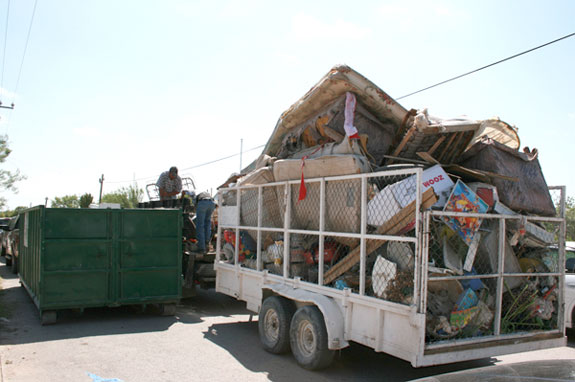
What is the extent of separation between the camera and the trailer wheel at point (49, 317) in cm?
749

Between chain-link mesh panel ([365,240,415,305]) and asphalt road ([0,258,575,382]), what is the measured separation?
3.82 ft

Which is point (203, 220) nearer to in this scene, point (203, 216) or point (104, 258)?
point (203, 216)

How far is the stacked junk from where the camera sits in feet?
16.3

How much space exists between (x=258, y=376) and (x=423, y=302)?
2.11m

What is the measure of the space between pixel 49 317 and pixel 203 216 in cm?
320

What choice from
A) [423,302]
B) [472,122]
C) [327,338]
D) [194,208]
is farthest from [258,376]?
[194,208]

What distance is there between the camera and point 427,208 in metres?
4.65

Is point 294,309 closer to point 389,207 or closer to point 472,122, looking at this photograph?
point 389,207

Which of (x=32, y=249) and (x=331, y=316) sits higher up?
(x=32, y=249)

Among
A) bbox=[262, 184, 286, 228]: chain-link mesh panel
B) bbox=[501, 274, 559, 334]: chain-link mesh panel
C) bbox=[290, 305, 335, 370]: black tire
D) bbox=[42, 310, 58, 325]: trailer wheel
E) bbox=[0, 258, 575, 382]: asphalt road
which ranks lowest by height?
bbox=[0, 258, 575, 382]: asphalt road

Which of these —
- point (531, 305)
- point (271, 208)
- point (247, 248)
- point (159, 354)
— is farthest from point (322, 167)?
point (159, 354)

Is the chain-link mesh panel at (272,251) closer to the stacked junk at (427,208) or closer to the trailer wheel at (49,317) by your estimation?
the stacked junk at (427,208)

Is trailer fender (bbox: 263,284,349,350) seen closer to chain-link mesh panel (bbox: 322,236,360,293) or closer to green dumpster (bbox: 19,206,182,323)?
chain-link mesh panel (bbox: 322,236,360,293)

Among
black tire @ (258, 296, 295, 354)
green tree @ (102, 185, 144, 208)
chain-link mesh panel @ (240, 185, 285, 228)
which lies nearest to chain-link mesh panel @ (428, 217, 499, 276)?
black tire @ (258, 296, 295, 354)
